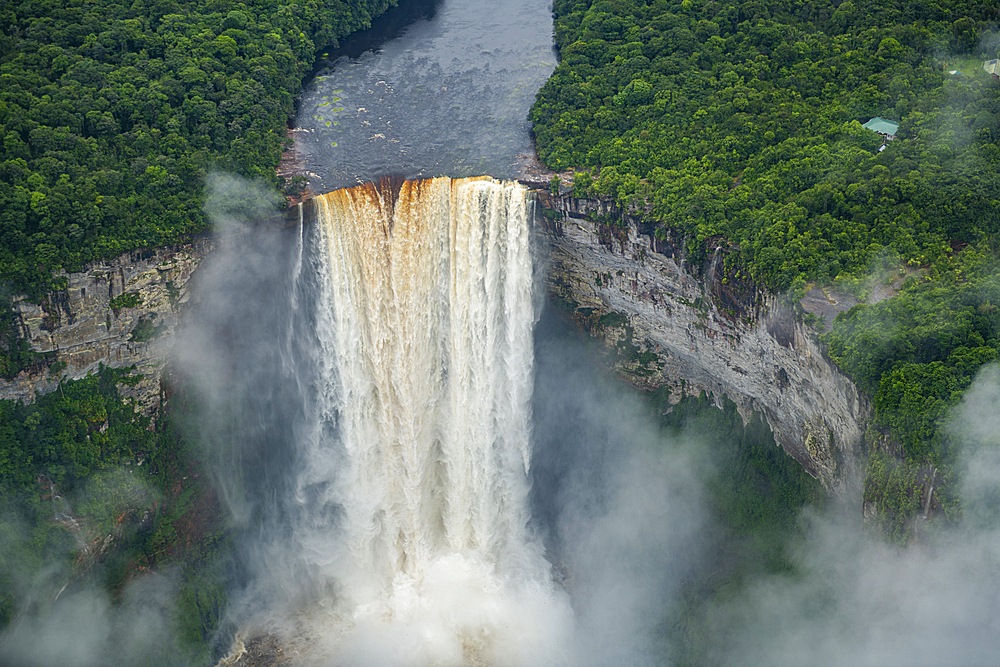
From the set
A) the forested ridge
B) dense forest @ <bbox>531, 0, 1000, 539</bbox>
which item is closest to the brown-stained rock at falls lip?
the forested ridge

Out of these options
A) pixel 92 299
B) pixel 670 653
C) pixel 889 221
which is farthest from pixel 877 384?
pixel 92 299

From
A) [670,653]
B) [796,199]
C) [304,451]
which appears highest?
[796,199]

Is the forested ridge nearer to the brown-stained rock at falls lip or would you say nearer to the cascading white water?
the cascading white water

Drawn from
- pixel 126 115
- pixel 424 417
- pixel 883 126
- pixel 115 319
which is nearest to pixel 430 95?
pixel 126 115

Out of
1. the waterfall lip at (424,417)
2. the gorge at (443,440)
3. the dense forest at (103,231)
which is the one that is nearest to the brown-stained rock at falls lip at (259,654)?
the gorge at (443,440)

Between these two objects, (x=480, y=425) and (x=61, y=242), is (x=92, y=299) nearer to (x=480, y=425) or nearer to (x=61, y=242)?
(x=61, y=242)

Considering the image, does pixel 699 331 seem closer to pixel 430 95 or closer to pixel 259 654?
pixel 430 95
